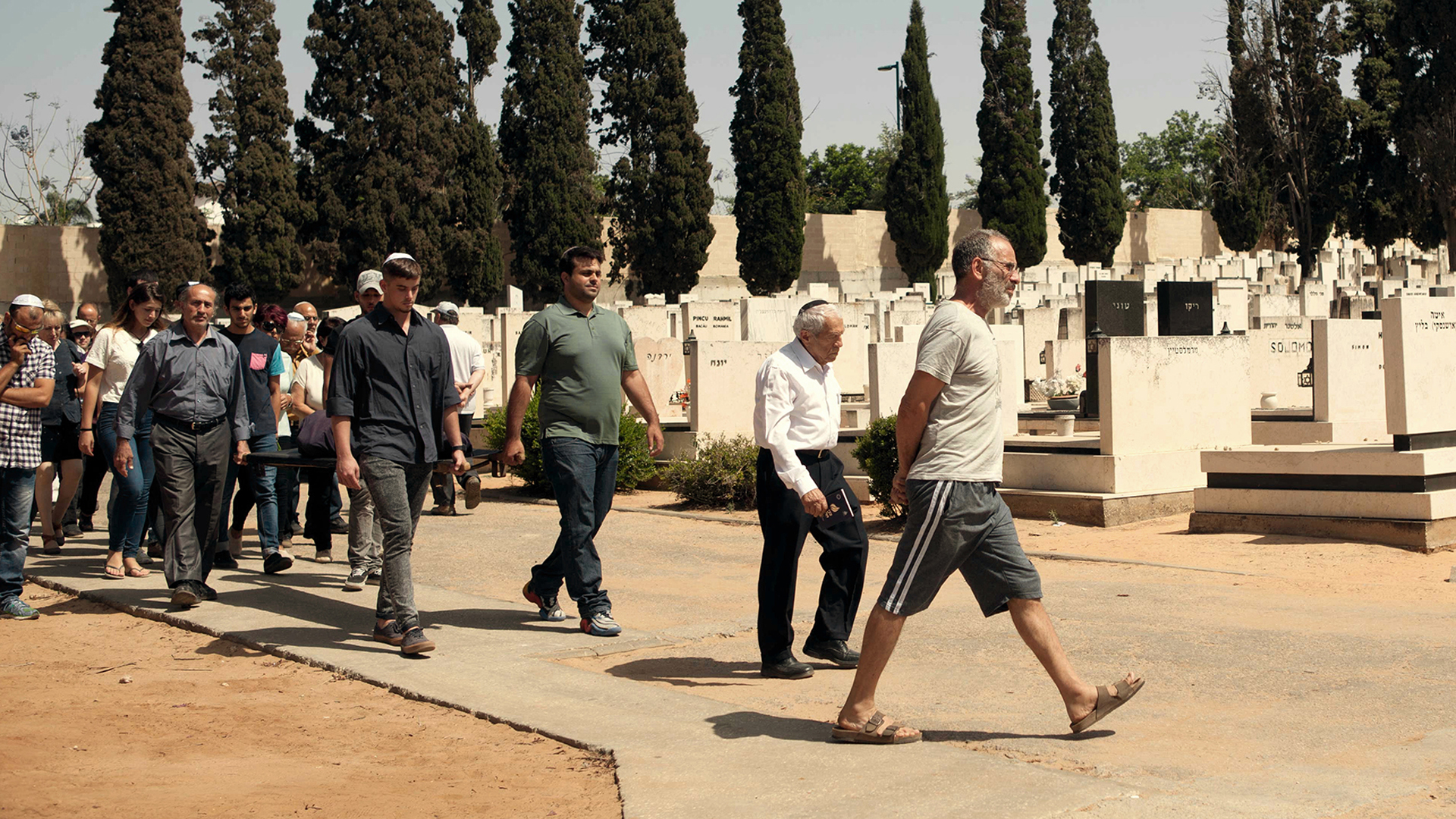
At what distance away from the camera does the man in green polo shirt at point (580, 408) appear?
6469 mm

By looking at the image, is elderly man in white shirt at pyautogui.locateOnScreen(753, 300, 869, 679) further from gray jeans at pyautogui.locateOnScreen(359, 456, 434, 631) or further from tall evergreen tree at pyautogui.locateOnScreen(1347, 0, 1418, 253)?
tall evergreen tree at pyautogui.locateOnScreen(1347, 0, 1418, 253)

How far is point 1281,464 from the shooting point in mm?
10375

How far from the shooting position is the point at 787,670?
19.1 ft

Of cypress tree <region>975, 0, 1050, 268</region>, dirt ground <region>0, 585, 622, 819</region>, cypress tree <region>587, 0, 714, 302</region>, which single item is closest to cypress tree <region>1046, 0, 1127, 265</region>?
cypress tree <region>975, 0, 1050, 268</region>

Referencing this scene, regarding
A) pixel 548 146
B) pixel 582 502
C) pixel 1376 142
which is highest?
pixel 1376 142

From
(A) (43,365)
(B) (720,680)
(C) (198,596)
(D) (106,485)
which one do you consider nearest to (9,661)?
(C) (198,596)

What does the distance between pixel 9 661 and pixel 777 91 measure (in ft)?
133

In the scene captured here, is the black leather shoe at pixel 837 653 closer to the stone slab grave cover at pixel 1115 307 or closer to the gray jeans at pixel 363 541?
the gray jeans at pixel 363 541

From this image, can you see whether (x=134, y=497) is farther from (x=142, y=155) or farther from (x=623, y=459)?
(x=142, y=155)

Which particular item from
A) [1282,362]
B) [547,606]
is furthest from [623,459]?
[1282,362]

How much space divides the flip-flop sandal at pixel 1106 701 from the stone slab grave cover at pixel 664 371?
14275mm

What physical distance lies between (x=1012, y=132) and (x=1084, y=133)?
3.93 metres

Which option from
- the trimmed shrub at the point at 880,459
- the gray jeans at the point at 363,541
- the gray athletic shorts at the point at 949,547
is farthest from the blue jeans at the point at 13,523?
the trimmed shrub at the point at 880,459

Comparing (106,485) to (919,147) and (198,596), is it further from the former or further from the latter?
(919,147)
